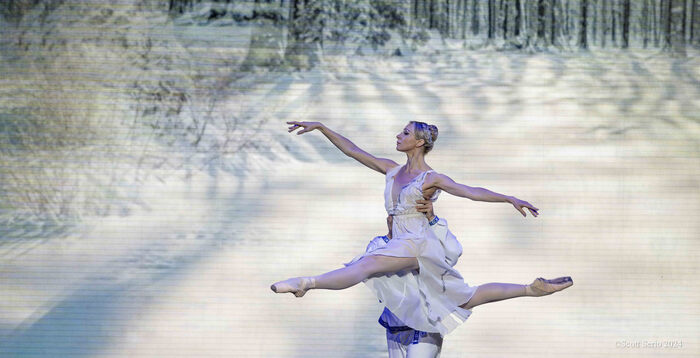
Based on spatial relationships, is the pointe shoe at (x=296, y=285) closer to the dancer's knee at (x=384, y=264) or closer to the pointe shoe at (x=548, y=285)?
the dancer's knee at (x=384, y=264)

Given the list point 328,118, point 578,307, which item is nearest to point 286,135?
point 328,118

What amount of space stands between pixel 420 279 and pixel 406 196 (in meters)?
0.36

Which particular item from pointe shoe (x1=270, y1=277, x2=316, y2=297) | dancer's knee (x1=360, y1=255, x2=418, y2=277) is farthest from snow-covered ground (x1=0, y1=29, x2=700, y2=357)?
pointe shoe (x1=270, y1=277, x2=316, y2=297)

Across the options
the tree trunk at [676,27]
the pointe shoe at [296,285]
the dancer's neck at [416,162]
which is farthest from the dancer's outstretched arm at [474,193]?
the tree trunk at [676,27]

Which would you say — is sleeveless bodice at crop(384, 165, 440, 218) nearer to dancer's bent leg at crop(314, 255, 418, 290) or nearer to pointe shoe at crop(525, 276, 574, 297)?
dancer's bent leg at crop(314, 255, 418, 290)

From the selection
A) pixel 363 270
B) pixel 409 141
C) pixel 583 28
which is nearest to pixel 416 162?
pixel 409 141

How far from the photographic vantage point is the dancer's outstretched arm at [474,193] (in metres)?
3.45

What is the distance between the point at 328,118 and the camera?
5645 mm

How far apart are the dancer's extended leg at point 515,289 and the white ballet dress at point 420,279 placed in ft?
0.12

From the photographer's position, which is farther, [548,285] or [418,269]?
[418,269]

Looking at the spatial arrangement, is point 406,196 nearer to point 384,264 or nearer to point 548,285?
point 384,264

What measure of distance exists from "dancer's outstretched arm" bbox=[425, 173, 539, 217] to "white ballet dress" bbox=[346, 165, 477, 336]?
83mm

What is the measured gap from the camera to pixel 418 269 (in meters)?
3.87

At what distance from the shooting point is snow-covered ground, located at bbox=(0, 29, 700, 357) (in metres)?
5.54
